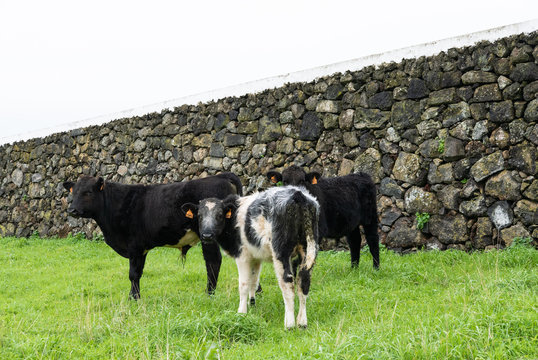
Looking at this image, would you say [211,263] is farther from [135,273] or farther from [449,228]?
[449,228]

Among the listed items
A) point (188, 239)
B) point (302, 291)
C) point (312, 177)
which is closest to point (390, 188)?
point (312, 177)

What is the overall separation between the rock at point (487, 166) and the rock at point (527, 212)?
611mm

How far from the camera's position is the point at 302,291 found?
197 inches

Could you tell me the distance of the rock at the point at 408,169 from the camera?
9.06m

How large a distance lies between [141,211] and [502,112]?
223 inches

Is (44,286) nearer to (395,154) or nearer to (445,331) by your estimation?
(395,154)

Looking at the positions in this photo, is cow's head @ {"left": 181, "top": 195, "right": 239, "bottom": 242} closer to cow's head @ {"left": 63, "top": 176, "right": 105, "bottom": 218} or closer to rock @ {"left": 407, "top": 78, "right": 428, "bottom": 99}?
cow's head @ {"left": 63, "top": 176, "right": 105, "bottom": 218}

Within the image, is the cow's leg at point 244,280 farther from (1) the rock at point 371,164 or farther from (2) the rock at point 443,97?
(2) the rock at point 443,97

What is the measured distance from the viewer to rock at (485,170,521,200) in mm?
7988

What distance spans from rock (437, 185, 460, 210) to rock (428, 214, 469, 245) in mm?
172

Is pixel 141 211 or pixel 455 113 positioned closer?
pixel 141 211

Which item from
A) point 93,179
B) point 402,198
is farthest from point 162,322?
point 402,198

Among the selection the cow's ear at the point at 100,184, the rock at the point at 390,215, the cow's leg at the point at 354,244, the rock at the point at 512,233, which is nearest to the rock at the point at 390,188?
the rock at the point at 390,215

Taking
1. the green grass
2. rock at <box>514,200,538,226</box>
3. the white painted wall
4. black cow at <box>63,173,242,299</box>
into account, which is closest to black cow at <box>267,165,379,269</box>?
the green grass
